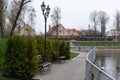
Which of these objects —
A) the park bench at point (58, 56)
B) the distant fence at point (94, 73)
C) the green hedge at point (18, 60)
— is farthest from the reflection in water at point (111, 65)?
the green hedge at point (18, 60)

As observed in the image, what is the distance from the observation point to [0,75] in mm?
16125

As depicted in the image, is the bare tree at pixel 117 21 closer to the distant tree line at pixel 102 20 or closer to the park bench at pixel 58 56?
the distant tree line at pixel 102 20

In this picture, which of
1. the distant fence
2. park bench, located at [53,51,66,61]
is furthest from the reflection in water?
the distant fence

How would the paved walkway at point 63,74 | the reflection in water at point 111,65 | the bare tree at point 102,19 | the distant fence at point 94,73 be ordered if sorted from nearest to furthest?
the distant fence at point 94,73 < the paved walkway at point 63,74 < the reflection in water at point 111,65 < the bare tree at point 102,19

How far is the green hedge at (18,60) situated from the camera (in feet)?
53.2

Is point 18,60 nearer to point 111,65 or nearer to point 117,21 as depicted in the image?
point 111,65

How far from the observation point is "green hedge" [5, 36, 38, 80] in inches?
639

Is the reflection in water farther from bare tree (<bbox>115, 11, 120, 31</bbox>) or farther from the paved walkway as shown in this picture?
bare tree (<bbox>115, 11, 120, 31</bbox>)

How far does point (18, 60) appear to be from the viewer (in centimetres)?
1641

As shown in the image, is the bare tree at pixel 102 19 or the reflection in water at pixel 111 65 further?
the bare tree at pixel 102 19

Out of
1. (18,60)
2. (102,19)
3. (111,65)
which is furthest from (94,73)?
(102,19)

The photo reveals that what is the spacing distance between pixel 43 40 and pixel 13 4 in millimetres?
26707

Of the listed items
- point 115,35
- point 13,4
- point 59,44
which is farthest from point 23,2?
point 115,35

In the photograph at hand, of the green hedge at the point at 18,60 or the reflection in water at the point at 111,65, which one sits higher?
the green hedge at the point at 18,60
